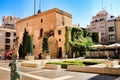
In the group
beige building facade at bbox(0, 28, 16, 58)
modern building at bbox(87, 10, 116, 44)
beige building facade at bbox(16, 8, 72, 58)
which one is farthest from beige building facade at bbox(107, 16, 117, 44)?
beige building facade at bbox(0, 28, 16, 58)

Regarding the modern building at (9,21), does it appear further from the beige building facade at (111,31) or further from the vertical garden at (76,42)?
the beige building facade at (111,31)

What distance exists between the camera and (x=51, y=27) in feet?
117

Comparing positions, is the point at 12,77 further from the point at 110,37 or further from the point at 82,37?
the point at 110,37

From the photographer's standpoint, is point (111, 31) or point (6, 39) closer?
point (111, 31)

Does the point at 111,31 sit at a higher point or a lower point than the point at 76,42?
higher

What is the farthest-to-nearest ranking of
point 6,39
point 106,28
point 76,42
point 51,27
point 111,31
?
point 6,39, point 106,28, point 111,31, point 51,27, point 76,42

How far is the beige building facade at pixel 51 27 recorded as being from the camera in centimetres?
3306

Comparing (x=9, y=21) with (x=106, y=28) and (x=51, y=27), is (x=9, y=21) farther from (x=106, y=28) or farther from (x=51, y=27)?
(x=106, y=28)

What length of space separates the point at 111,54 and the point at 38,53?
17.4 meters

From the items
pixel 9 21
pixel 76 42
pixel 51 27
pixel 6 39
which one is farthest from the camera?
pixel 9 21

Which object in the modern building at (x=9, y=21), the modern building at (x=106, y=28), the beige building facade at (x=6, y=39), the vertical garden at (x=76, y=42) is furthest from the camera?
the modern building at (x=9, y=21)

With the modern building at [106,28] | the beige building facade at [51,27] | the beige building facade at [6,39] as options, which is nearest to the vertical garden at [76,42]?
the beige building facade at [51,27]

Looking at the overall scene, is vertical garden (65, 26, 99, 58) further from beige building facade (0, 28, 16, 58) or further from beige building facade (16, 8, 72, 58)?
beige building facade (0, 28, 16, 58)

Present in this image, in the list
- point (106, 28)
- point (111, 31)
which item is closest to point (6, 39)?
point (106, 28)
